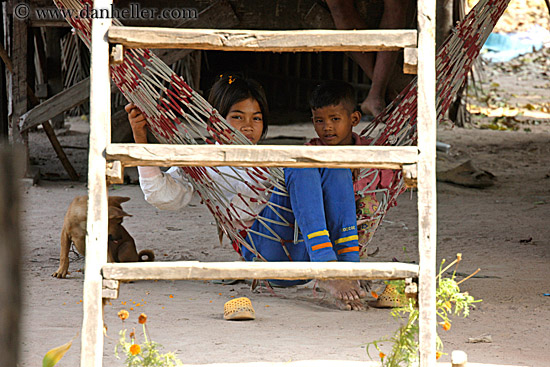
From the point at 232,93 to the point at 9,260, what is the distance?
2.33m

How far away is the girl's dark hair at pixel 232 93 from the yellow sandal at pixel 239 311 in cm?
86

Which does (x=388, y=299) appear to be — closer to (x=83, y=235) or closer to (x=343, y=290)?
(x=343, y=290)

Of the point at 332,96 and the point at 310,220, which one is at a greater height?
the point at 332,96

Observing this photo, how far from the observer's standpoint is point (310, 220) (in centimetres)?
245

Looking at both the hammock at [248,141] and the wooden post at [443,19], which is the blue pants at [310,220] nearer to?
the hammock at [248,141]

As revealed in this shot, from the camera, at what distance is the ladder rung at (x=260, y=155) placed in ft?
5.25

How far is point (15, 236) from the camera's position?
0.65m

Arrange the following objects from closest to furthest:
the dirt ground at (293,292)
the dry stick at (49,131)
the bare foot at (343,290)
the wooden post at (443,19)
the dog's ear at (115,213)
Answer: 1. the dirt ground at (293,292)
2. the bare foot at (343,290)
3. the dog's ear at (115,213)
4. the wooden post at (443,19)
5. the dry stick at (49,131)

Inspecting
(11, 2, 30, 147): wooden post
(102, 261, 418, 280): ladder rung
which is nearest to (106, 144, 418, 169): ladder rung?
(102, 261, 418, 280): ladder rung

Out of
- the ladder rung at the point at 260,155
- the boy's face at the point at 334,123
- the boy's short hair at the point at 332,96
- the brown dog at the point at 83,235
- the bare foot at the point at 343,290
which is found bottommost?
the bare foot at the point at 343,290

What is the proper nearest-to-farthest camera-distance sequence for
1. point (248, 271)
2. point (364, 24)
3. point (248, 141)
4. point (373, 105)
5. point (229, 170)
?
point (248, 271), point (248, 141), point (229, 170), point (373, 105), point (364, 24)

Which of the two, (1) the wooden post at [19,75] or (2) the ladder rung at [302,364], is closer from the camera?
(2) the ladder rung at [302,364]

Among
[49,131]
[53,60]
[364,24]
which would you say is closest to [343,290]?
[364,24]

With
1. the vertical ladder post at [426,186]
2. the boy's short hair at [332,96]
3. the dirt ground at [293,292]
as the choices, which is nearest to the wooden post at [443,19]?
the dirt ground at [293,292]
